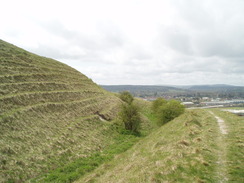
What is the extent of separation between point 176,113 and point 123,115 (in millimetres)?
14955

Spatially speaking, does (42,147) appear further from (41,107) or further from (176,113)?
(176,113)

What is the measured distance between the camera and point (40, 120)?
24312 mm

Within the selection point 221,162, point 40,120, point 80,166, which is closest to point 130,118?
point 40,120

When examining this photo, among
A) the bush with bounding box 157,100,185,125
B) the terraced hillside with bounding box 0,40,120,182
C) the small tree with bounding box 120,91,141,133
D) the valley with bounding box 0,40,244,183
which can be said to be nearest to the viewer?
the valley with bounding box 0,40,244,183

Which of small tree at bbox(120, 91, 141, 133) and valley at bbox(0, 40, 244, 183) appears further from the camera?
small tree at bbox(120, 91, 141, 133)

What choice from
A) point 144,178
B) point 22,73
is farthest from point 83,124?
point 144,178

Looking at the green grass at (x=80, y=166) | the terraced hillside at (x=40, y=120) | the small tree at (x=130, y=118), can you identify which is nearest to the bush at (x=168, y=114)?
the small tree at (x=130, y=118)

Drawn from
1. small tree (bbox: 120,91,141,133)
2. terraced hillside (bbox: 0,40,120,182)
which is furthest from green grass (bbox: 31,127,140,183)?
small tree (bbox: 120,91,141,133)

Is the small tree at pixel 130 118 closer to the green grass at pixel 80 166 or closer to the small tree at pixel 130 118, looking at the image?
the small tree at pixel 130 118

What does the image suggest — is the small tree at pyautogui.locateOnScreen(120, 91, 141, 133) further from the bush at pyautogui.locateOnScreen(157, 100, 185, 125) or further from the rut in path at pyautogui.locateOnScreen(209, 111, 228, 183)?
the rut in path at pyautogui.locateOnScreen(209, 111, 228, 183)

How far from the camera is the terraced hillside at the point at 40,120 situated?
16.5 meters

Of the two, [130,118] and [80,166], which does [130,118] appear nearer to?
[130,118]

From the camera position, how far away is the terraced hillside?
1655cm

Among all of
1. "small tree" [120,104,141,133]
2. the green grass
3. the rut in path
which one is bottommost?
the green grass
